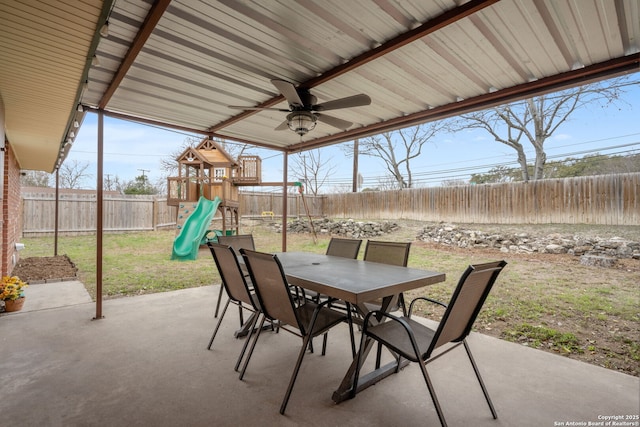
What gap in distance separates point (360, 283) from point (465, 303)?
0.62 meters

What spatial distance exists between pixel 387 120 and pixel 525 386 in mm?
3197

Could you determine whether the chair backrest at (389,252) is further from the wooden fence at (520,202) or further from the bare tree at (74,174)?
the bare tree at (74,174)

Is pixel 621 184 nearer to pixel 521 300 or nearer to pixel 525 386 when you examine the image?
A: pixel 521 300

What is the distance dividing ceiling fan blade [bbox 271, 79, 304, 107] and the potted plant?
3.83m

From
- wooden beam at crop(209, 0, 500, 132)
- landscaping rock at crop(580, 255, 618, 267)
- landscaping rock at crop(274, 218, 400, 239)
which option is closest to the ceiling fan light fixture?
wooden beam at crop(209, 0, 500, 132)

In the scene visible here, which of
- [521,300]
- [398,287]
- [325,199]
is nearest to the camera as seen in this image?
[398,287]

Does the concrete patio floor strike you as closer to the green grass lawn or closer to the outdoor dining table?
the outdoor dining table

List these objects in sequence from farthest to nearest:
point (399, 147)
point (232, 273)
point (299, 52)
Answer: point (399, 147) → point (232, 273) → point (299, 52)

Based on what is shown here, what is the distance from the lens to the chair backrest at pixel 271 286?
1.90 metres

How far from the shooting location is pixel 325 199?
10.7m

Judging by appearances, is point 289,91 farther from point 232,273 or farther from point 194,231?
point 194,231

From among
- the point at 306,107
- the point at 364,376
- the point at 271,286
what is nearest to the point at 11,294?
the point at 271,286

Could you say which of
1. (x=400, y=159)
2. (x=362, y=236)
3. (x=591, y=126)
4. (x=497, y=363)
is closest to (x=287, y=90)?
(x=497, y=363)

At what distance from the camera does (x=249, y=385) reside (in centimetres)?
207
